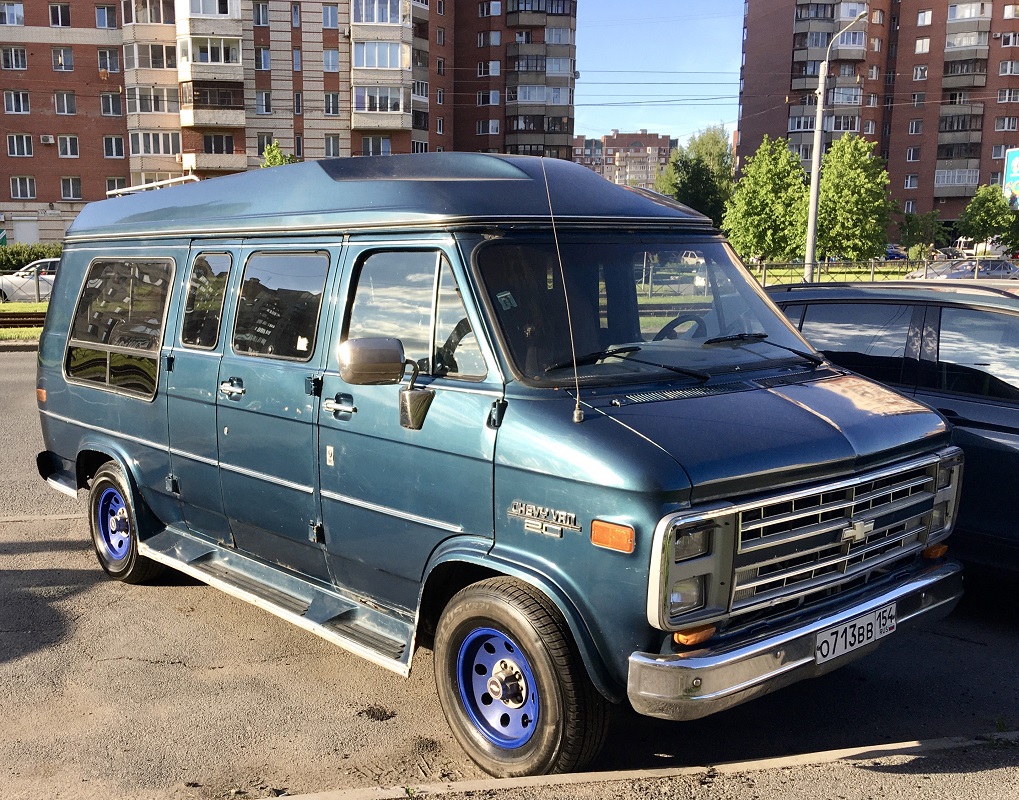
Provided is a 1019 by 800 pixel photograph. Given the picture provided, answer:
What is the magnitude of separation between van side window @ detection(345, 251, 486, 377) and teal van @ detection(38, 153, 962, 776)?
1cm

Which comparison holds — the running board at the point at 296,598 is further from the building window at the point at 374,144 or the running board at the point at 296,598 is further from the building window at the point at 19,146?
the building window at the point at 19,146

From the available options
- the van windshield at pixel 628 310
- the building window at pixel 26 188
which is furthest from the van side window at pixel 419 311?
the building window at pixel 26 188

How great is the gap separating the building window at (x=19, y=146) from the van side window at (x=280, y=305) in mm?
70138

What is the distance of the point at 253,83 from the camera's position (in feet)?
221

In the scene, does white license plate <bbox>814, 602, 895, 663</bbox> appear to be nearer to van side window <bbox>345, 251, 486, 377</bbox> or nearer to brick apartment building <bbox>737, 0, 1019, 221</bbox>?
van side window <bbox>345, 251, 486, 377</bbox>

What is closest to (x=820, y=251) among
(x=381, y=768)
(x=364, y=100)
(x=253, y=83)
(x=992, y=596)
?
(x=364, y=100)

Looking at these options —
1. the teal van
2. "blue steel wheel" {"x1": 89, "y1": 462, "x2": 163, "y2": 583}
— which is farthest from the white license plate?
"blue steel wheel" {"x1": 89, "y1": 462, "x2": 163, "y2": 583}

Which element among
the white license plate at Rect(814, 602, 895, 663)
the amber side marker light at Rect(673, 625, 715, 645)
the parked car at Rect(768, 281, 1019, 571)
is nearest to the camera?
the amber side marker light at Rect(673, 625, 715, 645)

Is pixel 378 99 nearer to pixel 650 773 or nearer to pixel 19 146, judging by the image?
pixel 19 146

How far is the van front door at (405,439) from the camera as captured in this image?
4.09 metres

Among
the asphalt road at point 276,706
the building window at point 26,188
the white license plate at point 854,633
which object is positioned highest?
the building window at point 26,188

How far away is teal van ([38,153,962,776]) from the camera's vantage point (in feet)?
11.8

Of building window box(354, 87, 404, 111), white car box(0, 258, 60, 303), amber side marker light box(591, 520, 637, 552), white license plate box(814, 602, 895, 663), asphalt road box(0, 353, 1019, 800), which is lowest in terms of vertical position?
white car box(0, 258, 60, 303)

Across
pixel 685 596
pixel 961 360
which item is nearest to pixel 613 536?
pixel 685 596
